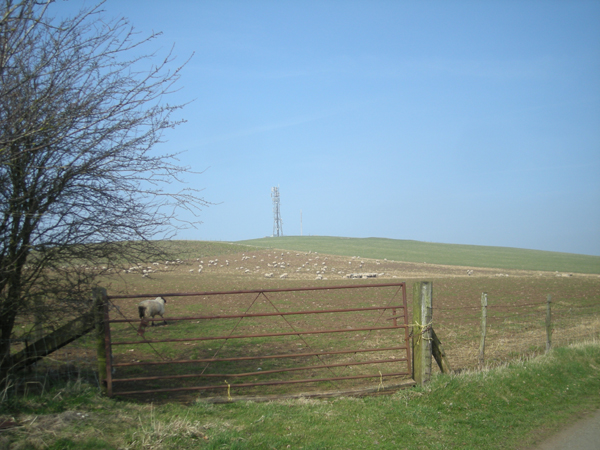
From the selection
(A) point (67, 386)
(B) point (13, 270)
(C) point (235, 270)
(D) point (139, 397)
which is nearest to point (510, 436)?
(D) point (139, 397)

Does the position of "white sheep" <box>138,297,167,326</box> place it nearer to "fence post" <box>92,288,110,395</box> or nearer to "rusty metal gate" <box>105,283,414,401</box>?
"rusty metal gate" <box>105,283,414,401</box>

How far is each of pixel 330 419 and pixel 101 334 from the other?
353cm

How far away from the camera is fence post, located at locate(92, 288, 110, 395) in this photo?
→ 6.14m

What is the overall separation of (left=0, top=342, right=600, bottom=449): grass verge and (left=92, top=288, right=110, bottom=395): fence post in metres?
0.25

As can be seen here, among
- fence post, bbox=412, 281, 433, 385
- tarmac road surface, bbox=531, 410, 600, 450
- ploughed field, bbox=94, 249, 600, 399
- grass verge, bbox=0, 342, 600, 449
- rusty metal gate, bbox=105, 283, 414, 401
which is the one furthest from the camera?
ploughed field, bbox=94, 249, 600, 399

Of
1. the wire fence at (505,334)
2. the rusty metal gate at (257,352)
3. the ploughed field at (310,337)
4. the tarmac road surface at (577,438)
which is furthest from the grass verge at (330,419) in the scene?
the wire fence at (505,334)

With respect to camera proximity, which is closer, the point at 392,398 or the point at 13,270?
the point at 13,270

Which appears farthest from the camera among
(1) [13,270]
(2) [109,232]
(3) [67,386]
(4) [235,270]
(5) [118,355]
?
(4) [235,270]

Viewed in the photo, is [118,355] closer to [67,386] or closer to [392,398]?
[67,386]

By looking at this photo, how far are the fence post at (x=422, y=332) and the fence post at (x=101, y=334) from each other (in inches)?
193

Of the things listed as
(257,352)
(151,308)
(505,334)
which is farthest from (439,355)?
(151,308)

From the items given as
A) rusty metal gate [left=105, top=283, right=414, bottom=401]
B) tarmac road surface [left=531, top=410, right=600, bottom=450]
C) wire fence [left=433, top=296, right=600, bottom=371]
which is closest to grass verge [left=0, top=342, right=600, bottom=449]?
tarmac road surface [left=531, top=410, right=600, bottom=450]

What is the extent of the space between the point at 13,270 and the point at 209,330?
23.3 feet

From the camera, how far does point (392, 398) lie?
6.57 meters
